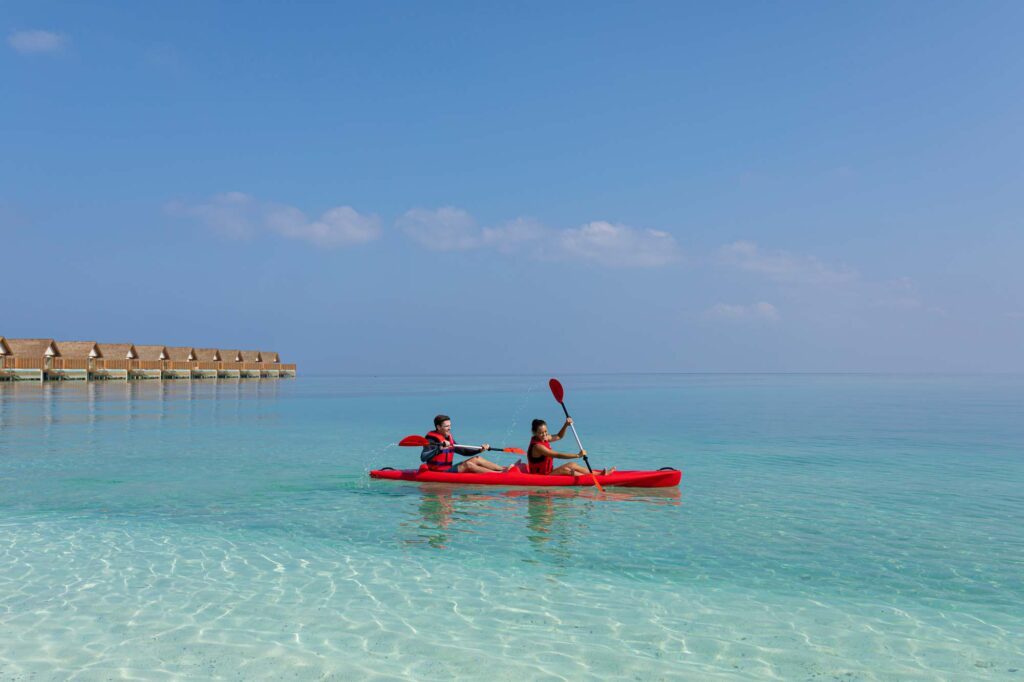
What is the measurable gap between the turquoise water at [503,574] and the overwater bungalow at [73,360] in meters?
55.2

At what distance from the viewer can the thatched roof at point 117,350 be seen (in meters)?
73.1

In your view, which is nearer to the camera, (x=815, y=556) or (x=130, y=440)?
(x=815, y=556)

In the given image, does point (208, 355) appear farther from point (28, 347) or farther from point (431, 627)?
point (431, 627)

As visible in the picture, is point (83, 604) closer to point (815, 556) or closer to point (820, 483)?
point (815, 556)

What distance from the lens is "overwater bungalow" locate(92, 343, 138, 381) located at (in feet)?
228

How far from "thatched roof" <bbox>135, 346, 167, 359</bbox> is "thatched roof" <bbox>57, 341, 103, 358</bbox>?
716 cm

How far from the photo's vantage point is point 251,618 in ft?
21.4

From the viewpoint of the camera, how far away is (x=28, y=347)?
63719 mm

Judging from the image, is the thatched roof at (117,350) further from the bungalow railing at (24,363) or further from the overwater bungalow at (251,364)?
the overwater bungalow at (251,364)

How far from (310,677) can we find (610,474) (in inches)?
324

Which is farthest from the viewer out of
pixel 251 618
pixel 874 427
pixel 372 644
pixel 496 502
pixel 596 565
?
pixel 874 427

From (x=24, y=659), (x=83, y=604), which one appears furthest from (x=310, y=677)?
(x=83, y=604)

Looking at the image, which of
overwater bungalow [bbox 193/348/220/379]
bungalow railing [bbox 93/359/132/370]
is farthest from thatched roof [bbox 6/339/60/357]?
overwater bungalow [bbox 193/348/220/379]

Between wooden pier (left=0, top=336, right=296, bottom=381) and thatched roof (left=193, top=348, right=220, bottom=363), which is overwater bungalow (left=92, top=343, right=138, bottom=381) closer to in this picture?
wooden pier (left=0, top=336, right=296, bottom=381)
